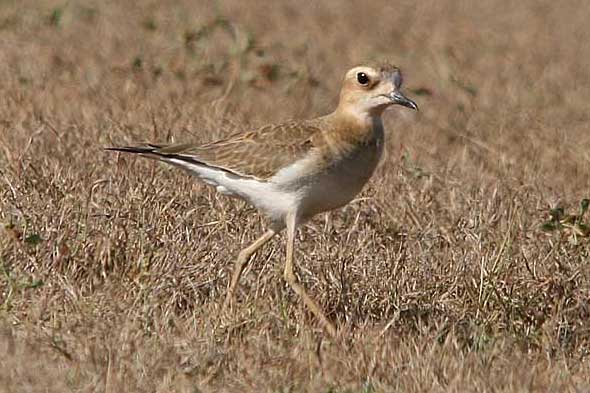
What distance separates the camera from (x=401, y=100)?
604 cm

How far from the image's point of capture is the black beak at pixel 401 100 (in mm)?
5996

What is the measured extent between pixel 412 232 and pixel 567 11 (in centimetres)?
780

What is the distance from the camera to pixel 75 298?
5.68 metres

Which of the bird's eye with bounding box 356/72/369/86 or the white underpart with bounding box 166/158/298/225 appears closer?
the white underpart with bounding box 166/158/298/225

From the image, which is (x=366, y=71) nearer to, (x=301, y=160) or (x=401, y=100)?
(x=401, y=100)

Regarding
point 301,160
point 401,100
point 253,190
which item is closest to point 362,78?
point 401,100

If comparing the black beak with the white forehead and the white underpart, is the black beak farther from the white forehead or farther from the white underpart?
the white underpart

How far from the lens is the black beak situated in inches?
236

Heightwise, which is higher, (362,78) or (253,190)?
(362,78)

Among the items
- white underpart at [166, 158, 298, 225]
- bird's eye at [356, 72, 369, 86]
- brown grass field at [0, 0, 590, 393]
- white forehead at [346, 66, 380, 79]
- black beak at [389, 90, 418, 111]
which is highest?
white forehead at [346, 66, 380, 79]

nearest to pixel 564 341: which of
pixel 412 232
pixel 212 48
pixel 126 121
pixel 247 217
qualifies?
pixel 412 232

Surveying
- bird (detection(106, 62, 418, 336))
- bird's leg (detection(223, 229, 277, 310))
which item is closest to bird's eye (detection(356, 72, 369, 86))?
bird (detection(106, 62, 418, 336))

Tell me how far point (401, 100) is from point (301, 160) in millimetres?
491

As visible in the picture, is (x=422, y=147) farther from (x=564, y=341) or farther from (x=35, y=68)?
(x=564, y=341)
